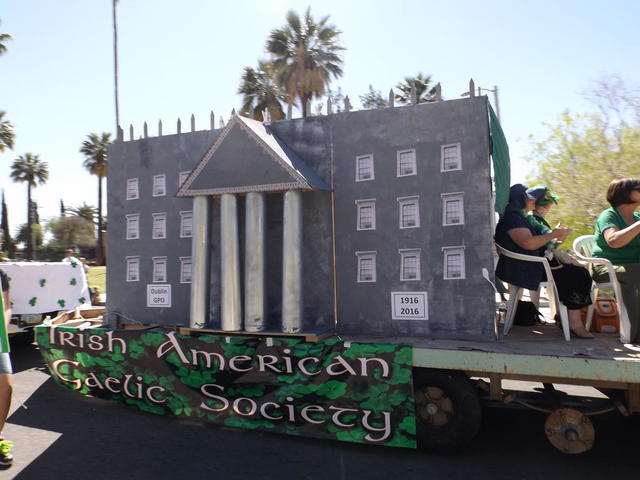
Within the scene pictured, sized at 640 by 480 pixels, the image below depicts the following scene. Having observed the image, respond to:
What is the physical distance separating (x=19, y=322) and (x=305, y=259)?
6.10 meters

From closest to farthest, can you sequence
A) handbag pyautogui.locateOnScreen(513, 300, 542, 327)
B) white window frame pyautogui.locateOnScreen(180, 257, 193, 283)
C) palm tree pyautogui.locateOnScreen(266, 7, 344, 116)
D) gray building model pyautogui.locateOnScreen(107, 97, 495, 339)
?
gray building model pyautogui.locateOnScreen(107, 97, 495, 339) → handbag pyautogui.locateOnScreen(513, 300, 542, 327) → white window frame pyautogui.locateOnScreen(180, 257, 193, 283) → palm tree pyautogui.locateOnScreen(266, 7, 344, 116)

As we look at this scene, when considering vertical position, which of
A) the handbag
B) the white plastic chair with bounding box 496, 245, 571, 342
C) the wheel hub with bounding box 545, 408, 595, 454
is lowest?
the wheel hub with bounding box 545, 408, 595, 454

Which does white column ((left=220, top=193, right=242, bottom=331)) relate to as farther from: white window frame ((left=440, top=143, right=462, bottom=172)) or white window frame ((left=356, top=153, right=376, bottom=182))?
white window frame ((left=440, top=143, right=462, bottom=172))

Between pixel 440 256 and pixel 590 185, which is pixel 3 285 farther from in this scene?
pixel 590 185

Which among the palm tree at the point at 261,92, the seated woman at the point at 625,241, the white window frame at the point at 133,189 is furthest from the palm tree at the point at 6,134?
the seated woman at the point at 625,241

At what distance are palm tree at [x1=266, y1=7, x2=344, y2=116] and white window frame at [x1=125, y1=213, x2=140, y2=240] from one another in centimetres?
1794

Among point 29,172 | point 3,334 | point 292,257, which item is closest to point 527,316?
point 292,257

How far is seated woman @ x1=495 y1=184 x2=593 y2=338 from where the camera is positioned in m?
4.50

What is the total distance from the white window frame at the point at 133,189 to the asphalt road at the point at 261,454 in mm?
2606

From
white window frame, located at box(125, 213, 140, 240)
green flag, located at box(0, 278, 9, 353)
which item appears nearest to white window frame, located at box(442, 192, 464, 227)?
white window frame, located at box(125, 213, 140, 240)

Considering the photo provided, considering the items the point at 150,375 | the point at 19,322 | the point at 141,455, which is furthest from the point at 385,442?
the point at 19,322

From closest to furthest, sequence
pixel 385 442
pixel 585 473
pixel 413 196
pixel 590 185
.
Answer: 1. pixel 585 473
2. pixel 385 442
3. pixel 413 196
4. pixel 590 185

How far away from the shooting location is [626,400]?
3850 millimetres

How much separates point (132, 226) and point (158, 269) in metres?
A: 0.70
